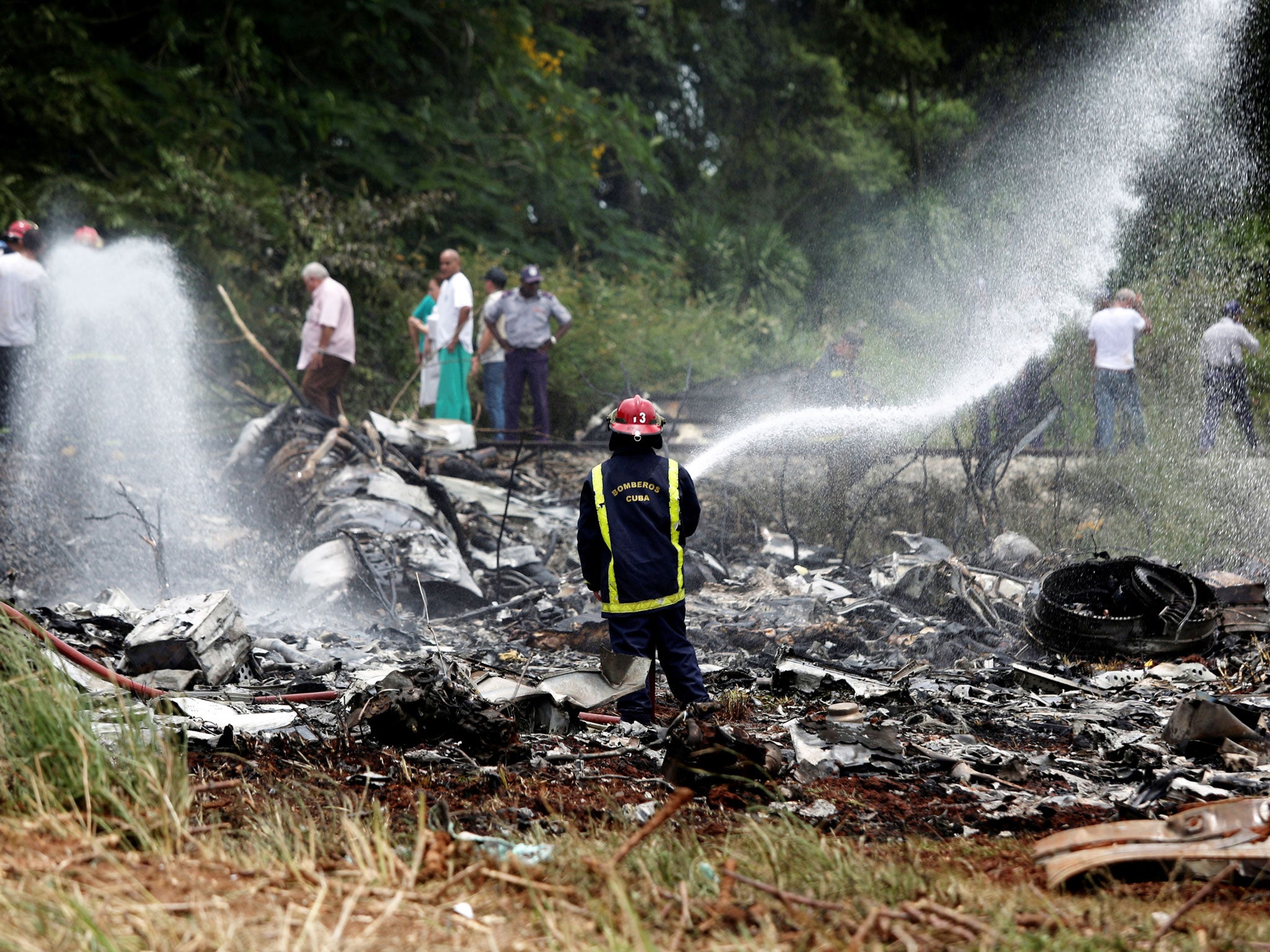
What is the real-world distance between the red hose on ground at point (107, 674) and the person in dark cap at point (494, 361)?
266 inches

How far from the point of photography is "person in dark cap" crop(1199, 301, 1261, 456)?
1071cm

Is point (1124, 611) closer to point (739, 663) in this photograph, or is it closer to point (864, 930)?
point (739, 663)

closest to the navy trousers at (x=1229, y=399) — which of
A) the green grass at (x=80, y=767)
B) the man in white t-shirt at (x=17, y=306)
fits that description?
the green grass at (x=80, y=767)

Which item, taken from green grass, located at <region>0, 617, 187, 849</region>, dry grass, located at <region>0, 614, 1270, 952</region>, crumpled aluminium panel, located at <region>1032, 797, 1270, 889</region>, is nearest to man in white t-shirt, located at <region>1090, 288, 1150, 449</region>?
crumpled aluminium panel, located at <region>1032, 797, 1270, 889</region>

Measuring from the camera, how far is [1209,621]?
666 cm

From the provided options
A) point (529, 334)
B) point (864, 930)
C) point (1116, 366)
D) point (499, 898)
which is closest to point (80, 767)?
point (499, 898)

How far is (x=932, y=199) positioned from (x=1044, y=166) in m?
3.50

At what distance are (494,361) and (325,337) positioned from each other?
2.15 meters

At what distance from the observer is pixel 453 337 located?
1152 cm

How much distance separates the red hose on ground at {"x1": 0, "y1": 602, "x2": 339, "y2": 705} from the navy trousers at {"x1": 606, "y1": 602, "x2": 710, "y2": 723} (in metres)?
1.39

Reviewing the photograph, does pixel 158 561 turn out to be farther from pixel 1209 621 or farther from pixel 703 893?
pixel 1209 621

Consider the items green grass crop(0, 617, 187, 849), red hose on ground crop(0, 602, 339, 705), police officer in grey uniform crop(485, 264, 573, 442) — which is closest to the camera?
green grass crop(0, 617, 187, 849)

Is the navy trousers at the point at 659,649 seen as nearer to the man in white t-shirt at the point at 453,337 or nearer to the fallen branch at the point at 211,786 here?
the fallen branch at the point at 211,786

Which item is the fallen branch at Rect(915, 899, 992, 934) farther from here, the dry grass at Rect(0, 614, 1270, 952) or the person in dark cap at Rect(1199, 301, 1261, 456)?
the person in dark cap at Rect(1199, 301, 1261, 456)
